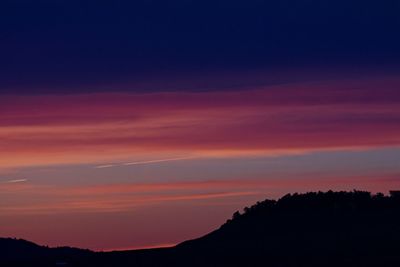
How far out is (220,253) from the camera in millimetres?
74812

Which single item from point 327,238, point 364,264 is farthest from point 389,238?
point 364,264

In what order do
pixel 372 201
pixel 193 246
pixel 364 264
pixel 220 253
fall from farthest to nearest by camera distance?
pixel 372 201 < pixel 193 246 < pixel 220 253 < pixel 364 264

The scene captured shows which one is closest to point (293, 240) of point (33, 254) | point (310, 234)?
point (310, 234)

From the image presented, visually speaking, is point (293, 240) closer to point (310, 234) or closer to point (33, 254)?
point (310, 234)

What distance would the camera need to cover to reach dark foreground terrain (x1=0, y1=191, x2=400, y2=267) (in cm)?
7150

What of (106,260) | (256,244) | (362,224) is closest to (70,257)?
(106,260)

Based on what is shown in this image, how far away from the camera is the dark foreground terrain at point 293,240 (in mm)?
71500

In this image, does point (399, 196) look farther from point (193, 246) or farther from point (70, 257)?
point (70, 257)

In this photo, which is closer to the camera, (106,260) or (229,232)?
(106,260)

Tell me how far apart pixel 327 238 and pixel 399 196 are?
9359 millimetres

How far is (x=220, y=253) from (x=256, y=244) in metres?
3.53

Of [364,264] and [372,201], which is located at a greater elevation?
[372,201]

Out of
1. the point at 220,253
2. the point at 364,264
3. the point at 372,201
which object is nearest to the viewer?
the point at 364,264

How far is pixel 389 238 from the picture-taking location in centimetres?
7662
